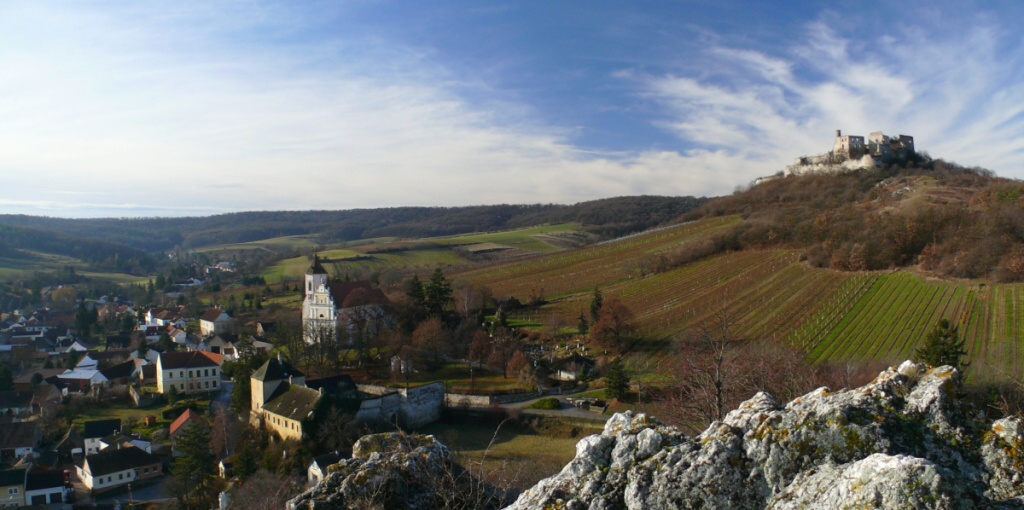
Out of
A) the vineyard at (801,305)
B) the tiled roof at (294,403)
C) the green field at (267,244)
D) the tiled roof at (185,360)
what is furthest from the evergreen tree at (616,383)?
the green field at (267,244)

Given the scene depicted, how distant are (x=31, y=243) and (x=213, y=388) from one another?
440ft

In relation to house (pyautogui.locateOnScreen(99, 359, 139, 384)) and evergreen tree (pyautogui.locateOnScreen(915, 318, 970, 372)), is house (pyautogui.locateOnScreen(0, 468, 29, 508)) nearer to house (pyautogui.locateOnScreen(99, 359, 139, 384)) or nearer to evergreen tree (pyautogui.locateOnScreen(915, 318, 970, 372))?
house (pyautogui.locateOnScreen(99, 359, 139, 384))

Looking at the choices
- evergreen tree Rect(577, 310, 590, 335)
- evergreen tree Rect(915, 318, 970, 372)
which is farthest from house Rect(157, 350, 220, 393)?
evergreen tree Rect(915, 318, 970, 372)

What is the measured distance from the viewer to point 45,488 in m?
29.6

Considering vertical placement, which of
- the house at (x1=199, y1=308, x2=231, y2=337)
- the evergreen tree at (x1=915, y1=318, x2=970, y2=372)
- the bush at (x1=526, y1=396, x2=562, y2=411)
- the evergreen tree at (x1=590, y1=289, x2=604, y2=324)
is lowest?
the house at (x1=199, y1=308, x2=231, y2=337)

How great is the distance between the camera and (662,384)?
32.7 meters

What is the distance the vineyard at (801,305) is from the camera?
3300cm

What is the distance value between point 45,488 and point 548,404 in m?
25.6

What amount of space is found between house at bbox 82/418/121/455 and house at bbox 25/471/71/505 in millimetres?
4038

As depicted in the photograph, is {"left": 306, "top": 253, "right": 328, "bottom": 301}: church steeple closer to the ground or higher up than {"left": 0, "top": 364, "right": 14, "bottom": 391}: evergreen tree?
higher up

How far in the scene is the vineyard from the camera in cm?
3300

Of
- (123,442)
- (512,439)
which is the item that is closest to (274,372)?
(123,442)

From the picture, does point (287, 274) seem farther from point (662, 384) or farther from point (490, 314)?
point (662, 384)

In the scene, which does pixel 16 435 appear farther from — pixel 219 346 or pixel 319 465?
pixel 319 465
